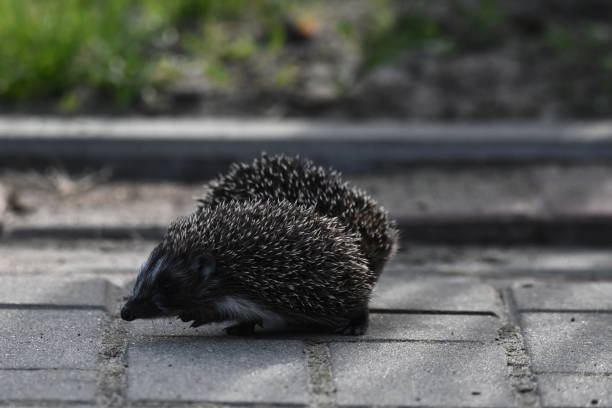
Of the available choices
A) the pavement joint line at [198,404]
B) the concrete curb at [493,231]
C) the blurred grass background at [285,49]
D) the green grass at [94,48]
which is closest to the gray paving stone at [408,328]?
the pavement joint line at [198,404]

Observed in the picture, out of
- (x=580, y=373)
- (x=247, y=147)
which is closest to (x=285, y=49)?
(x=247, y=147)

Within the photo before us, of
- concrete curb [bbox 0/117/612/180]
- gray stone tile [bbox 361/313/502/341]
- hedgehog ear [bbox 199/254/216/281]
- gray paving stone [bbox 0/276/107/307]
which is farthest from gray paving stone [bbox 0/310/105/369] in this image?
concrete curb [bbox 0/117/612/180]

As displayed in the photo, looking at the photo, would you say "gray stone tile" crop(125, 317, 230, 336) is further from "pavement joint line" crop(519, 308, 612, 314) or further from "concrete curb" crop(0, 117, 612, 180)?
"concrete curb" crop(0, 117, 612, 180)

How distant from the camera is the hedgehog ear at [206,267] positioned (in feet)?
17.4

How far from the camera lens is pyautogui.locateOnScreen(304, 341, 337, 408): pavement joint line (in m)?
4.62

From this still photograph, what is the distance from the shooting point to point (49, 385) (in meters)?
4.68

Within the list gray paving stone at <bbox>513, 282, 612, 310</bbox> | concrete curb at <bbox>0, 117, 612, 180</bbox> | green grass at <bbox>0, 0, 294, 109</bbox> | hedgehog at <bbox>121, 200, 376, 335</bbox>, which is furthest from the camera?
green grass at <bbox>0, 0, 294, 109</bbox>

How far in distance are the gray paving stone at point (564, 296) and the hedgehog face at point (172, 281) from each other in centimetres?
175

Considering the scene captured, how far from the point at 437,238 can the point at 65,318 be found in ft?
8.87

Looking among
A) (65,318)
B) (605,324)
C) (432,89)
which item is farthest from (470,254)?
(65,318)

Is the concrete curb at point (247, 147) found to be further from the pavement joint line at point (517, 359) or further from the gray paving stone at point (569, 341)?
the gray paving stone at point (569, 341)

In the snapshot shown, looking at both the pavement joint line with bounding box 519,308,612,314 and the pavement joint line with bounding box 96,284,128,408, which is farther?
the pavement joint line with bounding box 519,308,612,314

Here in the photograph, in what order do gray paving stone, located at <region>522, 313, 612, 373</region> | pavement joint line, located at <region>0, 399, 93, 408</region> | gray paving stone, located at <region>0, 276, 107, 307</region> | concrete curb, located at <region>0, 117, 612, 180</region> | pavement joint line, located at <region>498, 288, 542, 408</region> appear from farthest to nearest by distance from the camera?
concrete curb, located at <region>0, 117, 612, 180</region>
gray paving stone, located at <region>0, 276, 107, 307</region>
gray paving stone, located at <region>522, 313, 612, 373</region>
pavement joint line, located at <region>498, 288, 542, 408</region>
pavement joint line, located at <region>0, 399, 93, 408</region>

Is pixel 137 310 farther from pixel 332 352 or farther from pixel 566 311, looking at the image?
pixel 566 311
